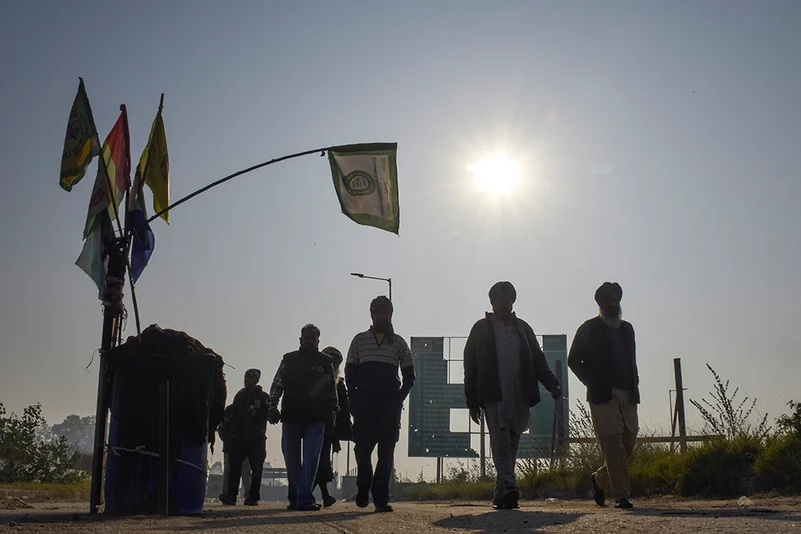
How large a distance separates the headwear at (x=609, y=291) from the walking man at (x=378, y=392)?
1.90 m

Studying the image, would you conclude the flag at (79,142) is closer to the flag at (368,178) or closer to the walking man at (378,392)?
the walking man at (378,392)

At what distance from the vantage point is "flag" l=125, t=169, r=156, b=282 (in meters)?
9.43

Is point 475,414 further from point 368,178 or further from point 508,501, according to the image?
point 368,178

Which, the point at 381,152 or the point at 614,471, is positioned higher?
the point at 381,152

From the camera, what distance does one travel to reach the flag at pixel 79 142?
31.4ft

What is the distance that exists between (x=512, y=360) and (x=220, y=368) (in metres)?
2.64

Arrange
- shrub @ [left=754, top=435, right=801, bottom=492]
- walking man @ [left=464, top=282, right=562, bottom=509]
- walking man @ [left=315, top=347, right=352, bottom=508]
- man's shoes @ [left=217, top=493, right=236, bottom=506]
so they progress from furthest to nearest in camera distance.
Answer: man's shoes @ [left=217, top=493, right=236, bottom=506] → walking man @ [left=315, top=347, right=352, bottom=508] → shrub @ [left=754, top=435, right=801, bottom=492] → walking man @ [left=464, top=282, right=562, bottom=509]

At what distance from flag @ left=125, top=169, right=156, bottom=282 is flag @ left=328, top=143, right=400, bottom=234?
9.33 ft

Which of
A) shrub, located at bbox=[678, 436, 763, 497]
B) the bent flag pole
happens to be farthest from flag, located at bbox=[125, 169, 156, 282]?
shrub, located at bbox=[678, 436, 763, 497]

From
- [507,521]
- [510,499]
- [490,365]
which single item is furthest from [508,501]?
[507,521]

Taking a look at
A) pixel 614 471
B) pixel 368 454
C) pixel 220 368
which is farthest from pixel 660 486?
pixel 220 368

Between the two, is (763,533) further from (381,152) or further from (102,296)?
(381,152)

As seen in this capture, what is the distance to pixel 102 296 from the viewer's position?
26.9 ft

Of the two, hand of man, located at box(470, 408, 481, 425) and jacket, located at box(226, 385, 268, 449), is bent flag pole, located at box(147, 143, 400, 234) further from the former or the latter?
hand of man, located at box(470, 408, 481, 425)
